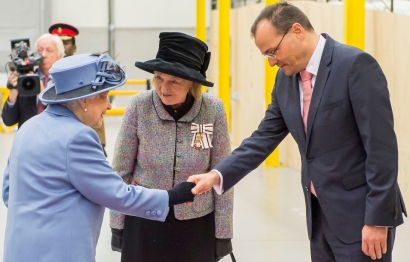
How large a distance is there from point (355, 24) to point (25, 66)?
3.06 meters

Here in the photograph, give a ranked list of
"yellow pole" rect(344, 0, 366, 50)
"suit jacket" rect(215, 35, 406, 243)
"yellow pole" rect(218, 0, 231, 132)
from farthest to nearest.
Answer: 1. "yellow pole" rect(218, 0, 231, 132)
2. "yellow pole" rect(344, 0, 366, 50)
3. "suit jacket" rect(215, 35, 406, 243)

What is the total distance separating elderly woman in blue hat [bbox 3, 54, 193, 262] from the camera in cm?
273

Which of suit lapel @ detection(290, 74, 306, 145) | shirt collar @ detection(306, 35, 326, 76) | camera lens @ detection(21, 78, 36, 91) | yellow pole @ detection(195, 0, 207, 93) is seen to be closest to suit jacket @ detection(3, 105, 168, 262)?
suit lapel @ detection(290, 74, 306, 145)

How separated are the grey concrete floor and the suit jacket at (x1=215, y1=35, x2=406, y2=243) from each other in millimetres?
2883

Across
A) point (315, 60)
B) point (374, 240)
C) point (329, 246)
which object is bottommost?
point (329, 246)

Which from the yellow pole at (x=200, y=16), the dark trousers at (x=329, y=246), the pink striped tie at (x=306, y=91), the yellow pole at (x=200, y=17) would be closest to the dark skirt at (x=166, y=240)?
the dark trousers at (x=329, y=246)

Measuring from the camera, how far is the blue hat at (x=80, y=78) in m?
2.81

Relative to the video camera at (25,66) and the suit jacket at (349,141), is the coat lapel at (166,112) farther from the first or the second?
the video camera at (25,66)

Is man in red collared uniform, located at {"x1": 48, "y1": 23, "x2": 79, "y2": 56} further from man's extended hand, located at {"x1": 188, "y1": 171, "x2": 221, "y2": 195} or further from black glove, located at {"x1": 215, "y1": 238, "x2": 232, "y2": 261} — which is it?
man's extended hand, located at {"x1": 188, "y1": 171, "x2": 221, "y2": 195}

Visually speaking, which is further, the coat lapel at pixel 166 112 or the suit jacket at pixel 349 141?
the coat lapel at pixel 166 112

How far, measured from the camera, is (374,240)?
2.92m

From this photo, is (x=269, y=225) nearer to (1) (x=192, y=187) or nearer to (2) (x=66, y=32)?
(2) (x=66, y=32)

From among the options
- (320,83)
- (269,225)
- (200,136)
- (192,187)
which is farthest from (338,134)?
(269,225)

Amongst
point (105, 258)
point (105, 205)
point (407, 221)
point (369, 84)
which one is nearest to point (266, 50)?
point (369, 84)
